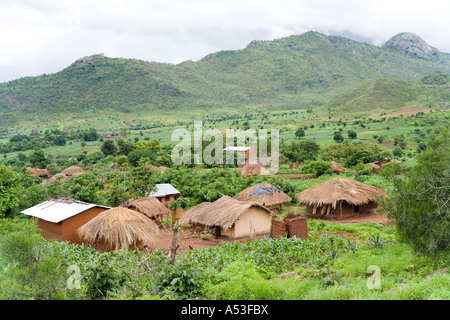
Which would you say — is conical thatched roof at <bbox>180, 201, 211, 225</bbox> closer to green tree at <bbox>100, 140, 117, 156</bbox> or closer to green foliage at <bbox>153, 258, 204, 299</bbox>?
green foliage at <bbox>153, 258, 204, 299</bbox>

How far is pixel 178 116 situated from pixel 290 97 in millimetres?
43763

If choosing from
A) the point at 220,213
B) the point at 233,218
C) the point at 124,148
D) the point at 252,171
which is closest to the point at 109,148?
the point at 124,148

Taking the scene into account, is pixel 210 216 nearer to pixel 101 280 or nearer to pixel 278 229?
pixel 278 229

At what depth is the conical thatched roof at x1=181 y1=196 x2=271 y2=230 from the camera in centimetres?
1684

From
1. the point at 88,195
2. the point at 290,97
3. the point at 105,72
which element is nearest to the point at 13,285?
the point at 88,195

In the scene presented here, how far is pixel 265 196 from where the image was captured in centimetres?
2273

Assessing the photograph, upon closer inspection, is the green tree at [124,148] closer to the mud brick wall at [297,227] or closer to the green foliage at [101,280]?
the mud brick wall at [297,227]

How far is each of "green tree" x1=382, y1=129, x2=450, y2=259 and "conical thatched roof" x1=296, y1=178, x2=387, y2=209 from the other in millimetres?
11070

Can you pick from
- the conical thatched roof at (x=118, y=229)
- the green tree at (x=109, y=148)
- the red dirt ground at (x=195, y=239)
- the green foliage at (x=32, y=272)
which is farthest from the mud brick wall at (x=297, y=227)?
the green tree at (x=109, y=148)

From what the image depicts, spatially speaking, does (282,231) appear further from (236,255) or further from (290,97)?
(290,97)

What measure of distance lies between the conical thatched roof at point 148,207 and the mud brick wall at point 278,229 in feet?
23.8

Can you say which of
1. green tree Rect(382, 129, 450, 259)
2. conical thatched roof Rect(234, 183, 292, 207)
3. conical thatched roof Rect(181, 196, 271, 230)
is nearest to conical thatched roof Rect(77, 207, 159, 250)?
conical thatched roof Rect(181, 196, 271, 230)

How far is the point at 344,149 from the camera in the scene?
42.2 metres

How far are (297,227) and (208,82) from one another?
108048 millimetres
